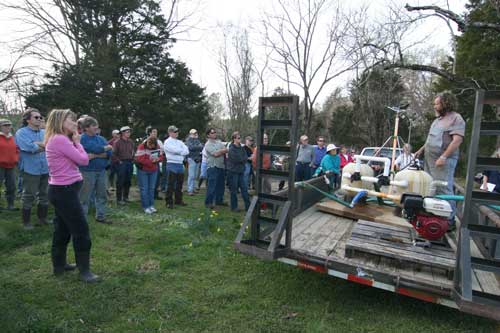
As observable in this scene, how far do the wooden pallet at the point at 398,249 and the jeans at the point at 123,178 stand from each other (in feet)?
18.6

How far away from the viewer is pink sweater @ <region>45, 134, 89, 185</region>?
3605mm

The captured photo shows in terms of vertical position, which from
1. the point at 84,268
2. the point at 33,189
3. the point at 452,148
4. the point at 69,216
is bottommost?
the point at 84,268

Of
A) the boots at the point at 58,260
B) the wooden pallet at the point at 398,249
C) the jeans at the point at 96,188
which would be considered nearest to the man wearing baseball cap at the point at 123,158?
the jeans at the point at 96,188

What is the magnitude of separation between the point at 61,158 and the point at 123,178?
4.47 meters

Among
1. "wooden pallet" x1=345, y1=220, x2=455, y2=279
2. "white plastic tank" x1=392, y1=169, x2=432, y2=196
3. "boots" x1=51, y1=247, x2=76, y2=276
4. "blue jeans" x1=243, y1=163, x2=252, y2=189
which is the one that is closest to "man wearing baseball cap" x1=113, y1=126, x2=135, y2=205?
"blue jeans" x1=243, y1=163, x2=252, y2=189

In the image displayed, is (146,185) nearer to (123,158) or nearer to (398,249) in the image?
(123,158)

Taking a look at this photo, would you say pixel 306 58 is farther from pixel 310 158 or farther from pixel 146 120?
pixel 310 158

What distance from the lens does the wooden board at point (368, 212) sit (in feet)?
15.6

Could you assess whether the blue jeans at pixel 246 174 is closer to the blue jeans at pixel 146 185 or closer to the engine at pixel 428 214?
the blue jeans at pixel 146 185

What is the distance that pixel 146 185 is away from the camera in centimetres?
725

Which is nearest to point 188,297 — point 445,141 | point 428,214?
point 428,214

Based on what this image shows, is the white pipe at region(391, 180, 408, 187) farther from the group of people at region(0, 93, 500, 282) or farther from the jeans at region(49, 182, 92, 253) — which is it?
the jeans at region(49, 182, 92, 253)

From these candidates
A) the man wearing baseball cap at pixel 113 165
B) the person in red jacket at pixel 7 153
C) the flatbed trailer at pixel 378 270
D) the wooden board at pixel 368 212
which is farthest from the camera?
the man wearing baseball cap at pixel 113 165

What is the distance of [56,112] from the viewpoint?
368cm
